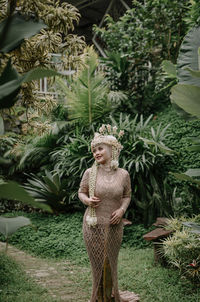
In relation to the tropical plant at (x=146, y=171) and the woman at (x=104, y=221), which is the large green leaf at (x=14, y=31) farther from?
the tropical plant at (x=146, y=171)

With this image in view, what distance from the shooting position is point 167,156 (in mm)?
6340

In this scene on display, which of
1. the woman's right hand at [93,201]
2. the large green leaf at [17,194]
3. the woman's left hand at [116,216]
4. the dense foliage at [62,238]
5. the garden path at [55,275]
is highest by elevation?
the large green leaf at [17,194]

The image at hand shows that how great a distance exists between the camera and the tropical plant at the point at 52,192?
6465 millimetres

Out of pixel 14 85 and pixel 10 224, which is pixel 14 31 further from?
pixel 10 224

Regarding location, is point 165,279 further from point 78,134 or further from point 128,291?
point 78,134

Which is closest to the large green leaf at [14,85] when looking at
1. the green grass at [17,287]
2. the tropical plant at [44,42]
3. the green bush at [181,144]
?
the tropical plant at [44,42]

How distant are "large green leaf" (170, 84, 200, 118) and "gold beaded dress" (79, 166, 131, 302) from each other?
93 cm

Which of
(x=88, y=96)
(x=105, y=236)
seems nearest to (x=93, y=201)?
(x=105, y=236)

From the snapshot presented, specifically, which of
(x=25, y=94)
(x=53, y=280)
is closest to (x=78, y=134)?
(x=53, y=280)

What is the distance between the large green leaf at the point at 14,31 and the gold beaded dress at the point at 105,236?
7.49 ft

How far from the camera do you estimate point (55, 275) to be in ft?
15.1

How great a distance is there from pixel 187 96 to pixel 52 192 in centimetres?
424

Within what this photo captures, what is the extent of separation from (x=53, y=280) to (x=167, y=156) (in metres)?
3.11

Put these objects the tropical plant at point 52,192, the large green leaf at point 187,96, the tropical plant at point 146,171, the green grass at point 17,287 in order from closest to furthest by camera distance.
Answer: the large green leaf at point 187,96
the green grass at point 17,287
the tropical plant at point 146,171
the tropical plant at point 52,192
